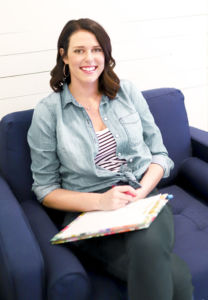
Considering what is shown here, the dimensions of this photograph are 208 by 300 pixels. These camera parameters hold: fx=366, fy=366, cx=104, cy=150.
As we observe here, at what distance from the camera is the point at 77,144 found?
1.42 m

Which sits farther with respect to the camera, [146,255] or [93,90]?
[93,90]

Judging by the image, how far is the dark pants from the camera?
1.06 meters

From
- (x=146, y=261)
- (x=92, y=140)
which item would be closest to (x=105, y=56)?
(x=92, y=140)

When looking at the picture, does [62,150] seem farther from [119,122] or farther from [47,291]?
[47,291]

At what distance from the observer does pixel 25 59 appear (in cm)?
173

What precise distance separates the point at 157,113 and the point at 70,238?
0.86 m

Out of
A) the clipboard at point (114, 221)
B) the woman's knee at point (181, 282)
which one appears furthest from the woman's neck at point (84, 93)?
the woman's knee at point (181, 282)

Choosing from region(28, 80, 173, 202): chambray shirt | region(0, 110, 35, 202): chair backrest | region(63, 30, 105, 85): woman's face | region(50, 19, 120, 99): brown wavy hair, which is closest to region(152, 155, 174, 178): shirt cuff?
region(28, 80, 173, 202): chambray shirt

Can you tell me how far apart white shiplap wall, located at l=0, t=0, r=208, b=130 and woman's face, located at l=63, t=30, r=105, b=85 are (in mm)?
354

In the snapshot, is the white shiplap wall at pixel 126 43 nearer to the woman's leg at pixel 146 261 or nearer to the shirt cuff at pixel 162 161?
the shirt cuff at pixel 162 161

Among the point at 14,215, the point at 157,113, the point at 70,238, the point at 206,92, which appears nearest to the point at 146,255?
the point at 70,238

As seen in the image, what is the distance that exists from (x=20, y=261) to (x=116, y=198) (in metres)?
0.39

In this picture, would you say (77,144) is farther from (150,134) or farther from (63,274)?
(63,274)

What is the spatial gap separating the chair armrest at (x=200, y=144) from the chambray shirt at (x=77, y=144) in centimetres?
33
